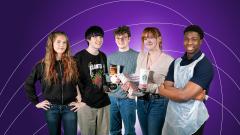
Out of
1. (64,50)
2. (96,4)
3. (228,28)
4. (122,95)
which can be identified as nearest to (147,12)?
(96,4)

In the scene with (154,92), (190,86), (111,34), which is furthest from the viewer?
(111,34)

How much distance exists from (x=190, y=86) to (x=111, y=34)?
2.48m

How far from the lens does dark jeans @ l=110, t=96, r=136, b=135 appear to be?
4887 millimetres

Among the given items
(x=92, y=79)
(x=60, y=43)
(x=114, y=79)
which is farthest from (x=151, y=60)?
(x=60, y=43)

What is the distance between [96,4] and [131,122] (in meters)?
2.04

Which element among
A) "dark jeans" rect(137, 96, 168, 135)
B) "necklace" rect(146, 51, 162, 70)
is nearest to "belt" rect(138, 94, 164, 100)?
"dark jeans" rect(137, 96, 168, 135)

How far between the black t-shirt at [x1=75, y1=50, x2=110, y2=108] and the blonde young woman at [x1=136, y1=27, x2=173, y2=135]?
1.54 ft

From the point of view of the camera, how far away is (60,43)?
14.0ft

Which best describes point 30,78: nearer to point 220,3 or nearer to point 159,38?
point 159,38

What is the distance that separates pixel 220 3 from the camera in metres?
5.81

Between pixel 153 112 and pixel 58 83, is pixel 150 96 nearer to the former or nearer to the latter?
pixel 153 112

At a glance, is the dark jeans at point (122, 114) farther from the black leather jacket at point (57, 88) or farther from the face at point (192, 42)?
the face at point (192, 42)

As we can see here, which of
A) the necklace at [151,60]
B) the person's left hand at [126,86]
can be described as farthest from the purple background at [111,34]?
A: the person's left hand at [126,86]

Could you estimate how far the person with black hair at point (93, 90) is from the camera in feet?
15.3
